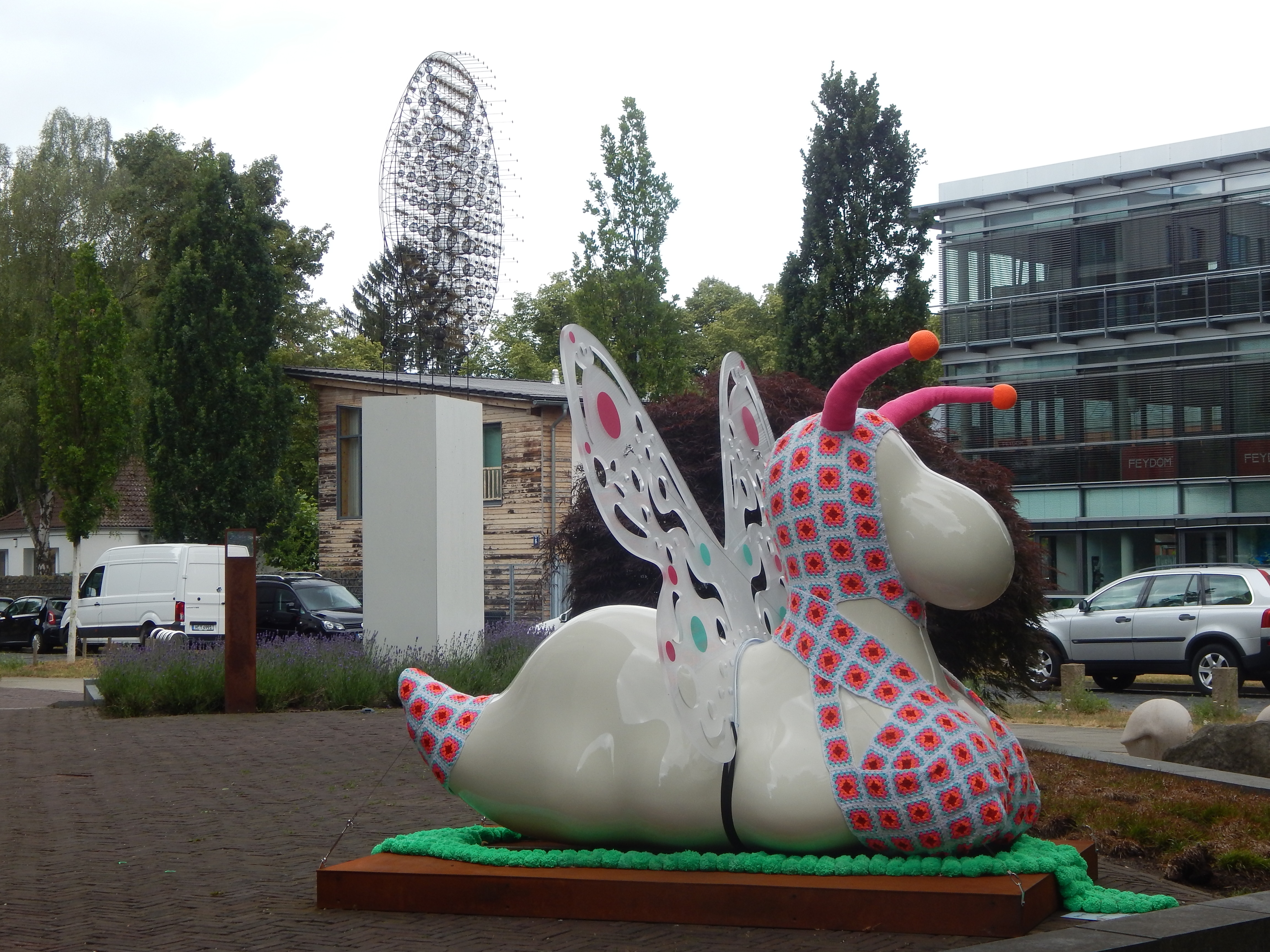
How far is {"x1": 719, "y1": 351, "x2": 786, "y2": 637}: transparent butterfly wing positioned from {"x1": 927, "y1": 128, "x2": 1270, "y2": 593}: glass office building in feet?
67.9

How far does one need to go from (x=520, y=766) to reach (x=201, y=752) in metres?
6.81

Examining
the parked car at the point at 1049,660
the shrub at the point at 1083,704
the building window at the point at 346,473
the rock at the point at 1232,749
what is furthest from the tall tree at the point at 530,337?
the rock at the point at 1232,749

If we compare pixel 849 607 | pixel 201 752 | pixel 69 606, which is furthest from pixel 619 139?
pixel 849 607

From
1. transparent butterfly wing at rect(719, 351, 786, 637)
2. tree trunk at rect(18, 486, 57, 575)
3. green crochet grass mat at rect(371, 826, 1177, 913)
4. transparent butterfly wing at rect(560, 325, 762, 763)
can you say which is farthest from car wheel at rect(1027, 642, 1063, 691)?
tree trunk at rect(18, 486, 57, 575)

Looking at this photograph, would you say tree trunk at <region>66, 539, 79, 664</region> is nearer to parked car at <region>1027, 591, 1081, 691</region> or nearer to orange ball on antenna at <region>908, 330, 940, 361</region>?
parked car at <region>1027, 591, 1081, 691</region>

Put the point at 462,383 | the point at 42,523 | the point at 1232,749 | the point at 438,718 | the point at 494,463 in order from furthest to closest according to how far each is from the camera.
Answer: the point at 42,523, the point at 462,383, the point at 494,463, the point at 1232,749, the point at 438,718

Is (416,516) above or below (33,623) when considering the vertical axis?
above

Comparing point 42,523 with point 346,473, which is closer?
point 346,473

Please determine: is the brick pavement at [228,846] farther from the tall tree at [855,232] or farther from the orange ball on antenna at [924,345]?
the tall tree at [855,232]

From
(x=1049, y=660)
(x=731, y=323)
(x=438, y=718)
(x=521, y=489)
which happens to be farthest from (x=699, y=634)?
(x=731, y=323)

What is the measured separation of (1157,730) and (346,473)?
2560 cm

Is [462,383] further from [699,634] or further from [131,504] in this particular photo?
[699,634]

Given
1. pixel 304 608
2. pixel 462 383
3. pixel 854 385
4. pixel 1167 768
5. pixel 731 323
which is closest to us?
pixel 854 385

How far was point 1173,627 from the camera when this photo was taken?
17594 mm
